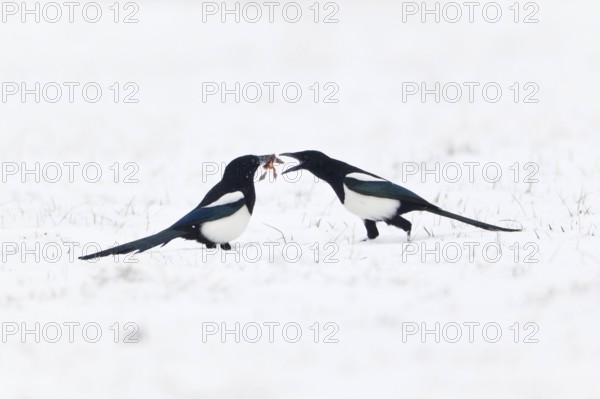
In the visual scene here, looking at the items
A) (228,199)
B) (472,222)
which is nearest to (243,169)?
(228,199)

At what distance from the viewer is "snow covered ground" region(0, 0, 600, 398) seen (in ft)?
13.4

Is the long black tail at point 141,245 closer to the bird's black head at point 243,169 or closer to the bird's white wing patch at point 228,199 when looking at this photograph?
the bird's white wing patch at point 228,199

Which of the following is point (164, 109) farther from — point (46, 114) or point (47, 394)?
point (47, 394)

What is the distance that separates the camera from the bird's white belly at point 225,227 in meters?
6.18

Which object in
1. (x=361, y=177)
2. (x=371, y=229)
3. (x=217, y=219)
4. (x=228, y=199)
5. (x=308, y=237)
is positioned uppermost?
(x=361, y=177)

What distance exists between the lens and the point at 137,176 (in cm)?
1130

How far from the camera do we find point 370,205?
654cm

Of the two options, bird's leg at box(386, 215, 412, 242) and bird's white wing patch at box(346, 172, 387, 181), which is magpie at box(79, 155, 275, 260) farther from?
bird's leg at box(386, 215, 412, 242)

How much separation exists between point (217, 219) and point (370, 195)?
1064 mm

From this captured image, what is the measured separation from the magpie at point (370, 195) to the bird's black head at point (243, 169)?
0.22 meters

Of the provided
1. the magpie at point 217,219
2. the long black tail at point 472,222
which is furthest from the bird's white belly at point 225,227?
the long black tail at point 472,222

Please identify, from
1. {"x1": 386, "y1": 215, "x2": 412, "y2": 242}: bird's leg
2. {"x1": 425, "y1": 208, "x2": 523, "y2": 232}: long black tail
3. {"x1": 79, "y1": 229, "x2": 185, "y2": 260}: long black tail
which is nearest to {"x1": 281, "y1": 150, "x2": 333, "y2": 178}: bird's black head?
{"x1": 386, "y1": 215, "x2": 412, "y2": 242}: bird's leg

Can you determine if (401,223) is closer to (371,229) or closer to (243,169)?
(371,229)

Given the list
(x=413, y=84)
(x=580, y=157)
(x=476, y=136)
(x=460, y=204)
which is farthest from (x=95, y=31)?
(x=460, y=204)
